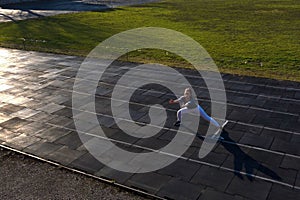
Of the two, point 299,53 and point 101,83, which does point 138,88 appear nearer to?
point 101,83

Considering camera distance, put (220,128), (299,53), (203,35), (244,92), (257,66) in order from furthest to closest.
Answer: (203,35) < (299,53) < (257,66) < (244,92) < (220,128)

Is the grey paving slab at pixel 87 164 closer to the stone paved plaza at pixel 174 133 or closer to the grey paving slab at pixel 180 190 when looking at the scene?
the stone paved plaza at pixel 174 133

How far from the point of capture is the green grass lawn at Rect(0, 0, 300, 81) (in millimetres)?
24391

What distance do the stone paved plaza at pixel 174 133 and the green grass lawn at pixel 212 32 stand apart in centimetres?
426

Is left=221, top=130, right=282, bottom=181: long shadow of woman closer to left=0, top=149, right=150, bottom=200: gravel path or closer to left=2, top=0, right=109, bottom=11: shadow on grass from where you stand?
left=0, top=149, right=150, bottom=200: gravel path

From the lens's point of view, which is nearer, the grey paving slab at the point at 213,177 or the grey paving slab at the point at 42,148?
the grey paving slab at the point at 213,177

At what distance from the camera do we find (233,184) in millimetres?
10086

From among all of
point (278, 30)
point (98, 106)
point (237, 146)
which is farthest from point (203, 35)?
point (237, 146)

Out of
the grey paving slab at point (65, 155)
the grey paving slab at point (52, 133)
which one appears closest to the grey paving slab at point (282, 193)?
the grey paving slab at point (65, 155)

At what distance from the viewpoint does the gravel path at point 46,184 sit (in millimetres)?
9859

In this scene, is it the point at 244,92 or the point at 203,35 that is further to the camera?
Answer: the point at 203,35

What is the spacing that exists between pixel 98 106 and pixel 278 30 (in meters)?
26.8

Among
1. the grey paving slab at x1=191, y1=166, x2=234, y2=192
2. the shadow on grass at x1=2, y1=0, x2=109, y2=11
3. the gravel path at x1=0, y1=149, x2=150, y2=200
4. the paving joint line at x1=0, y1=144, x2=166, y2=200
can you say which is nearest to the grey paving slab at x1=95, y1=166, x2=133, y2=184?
the paving joint line at x1=0, y1=144, x2=166, y2=200

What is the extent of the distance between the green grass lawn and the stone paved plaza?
4.26 m
